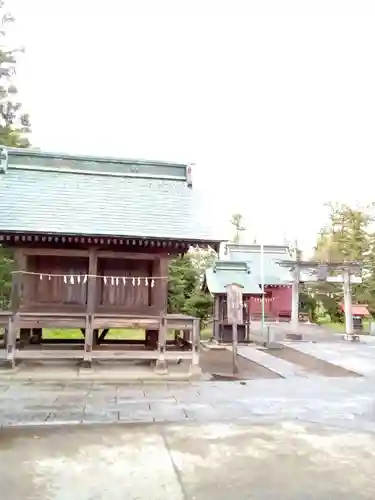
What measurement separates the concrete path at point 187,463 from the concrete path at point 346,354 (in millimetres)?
7175

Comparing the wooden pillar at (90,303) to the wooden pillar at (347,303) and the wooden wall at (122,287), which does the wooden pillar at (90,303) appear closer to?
the wooden wall at (122,287)

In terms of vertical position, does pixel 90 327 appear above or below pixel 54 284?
below

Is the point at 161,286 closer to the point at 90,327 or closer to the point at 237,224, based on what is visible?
the point at 90,327

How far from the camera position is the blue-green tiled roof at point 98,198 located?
37.2ft

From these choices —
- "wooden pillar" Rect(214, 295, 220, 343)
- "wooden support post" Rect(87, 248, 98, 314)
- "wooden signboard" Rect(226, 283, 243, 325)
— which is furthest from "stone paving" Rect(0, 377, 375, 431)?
"wooden pillar" Rect(214, 295, 220, 343)

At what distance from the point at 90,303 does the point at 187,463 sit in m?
6.91

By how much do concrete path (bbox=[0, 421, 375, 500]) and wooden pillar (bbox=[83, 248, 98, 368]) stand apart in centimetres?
488

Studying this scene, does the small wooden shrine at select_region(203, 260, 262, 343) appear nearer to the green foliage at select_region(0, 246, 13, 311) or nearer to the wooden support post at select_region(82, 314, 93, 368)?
the green foliage at select_region(0, 246, 13, 311)

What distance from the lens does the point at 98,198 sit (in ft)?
41.5

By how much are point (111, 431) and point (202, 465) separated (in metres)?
1.65

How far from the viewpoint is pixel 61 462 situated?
15.9 feet

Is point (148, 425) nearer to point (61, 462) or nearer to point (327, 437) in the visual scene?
point (61, 462)

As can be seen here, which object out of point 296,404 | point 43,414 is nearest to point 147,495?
point 43,414

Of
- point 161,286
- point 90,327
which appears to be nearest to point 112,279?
point 161,286
